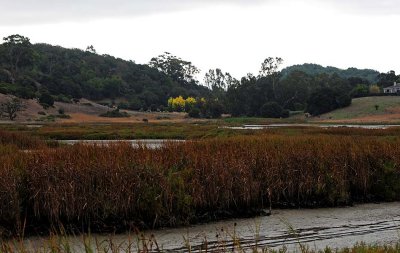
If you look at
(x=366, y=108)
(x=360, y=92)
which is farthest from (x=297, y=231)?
(x=360, y=92)

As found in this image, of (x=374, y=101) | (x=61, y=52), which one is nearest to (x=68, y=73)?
(x=61, y=52)

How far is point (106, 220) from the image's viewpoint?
40.5ft

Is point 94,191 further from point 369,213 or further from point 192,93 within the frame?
point 192,93

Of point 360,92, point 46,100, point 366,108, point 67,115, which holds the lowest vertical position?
point 366,108

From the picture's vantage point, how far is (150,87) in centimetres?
14712

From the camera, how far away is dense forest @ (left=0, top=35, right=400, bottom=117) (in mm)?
101125

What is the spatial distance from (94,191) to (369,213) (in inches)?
310

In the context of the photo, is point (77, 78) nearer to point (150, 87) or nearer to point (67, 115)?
point (150, 87)

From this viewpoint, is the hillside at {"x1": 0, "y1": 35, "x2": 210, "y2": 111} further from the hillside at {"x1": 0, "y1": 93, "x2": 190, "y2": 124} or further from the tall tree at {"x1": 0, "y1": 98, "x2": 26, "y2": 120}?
the tall tree at {"x1": 0, "y1": 98, "x2": 26, "y2": 120}

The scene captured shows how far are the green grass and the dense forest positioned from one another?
2467mm

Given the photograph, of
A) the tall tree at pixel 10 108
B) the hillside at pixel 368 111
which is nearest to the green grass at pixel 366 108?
the hillside at pixel 368 111

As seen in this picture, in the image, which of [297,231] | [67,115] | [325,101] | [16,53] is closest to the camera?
[297,231]

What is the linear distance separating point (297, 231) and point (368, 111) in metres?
85.5

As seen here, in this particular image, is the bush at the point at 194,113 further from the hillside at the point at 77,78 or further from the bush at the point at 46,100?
the bush at the point at 46,100
